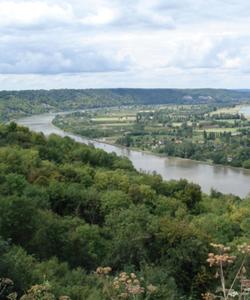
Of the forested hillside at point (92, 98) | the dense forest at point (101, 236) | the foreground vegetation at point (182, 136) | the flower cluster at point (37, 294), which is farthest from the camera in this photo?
the forested hillside at point (92, 98)

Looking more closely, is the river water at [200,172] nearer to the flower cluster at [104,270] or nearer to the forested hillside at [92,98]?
the flower cluster at [104,270]

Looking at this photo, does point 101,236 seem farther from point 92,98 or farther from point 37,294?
point 92,98

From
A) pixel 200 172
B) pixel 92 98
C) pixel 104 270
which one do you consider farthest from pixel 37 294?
pixel 92 98

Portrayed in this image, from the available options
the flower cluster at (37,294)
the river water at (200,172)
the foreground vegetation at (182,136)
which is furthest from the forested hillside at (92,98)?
the flower cluster at (37,294)

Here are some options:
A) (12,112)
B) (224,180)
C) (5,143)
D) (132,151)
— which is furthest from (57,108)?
(5,143)

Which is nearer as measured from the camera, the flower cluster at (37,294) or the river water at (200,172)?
the flower cluster at (37,294)

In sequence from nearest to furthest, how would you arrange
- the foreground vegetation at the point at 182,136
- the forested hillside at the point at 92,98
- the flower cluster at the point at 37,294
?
the flower cluster at the point at 37,294 → the foreground vegetation at the point at 182,136 → the forested hillside at the point at 92,98
